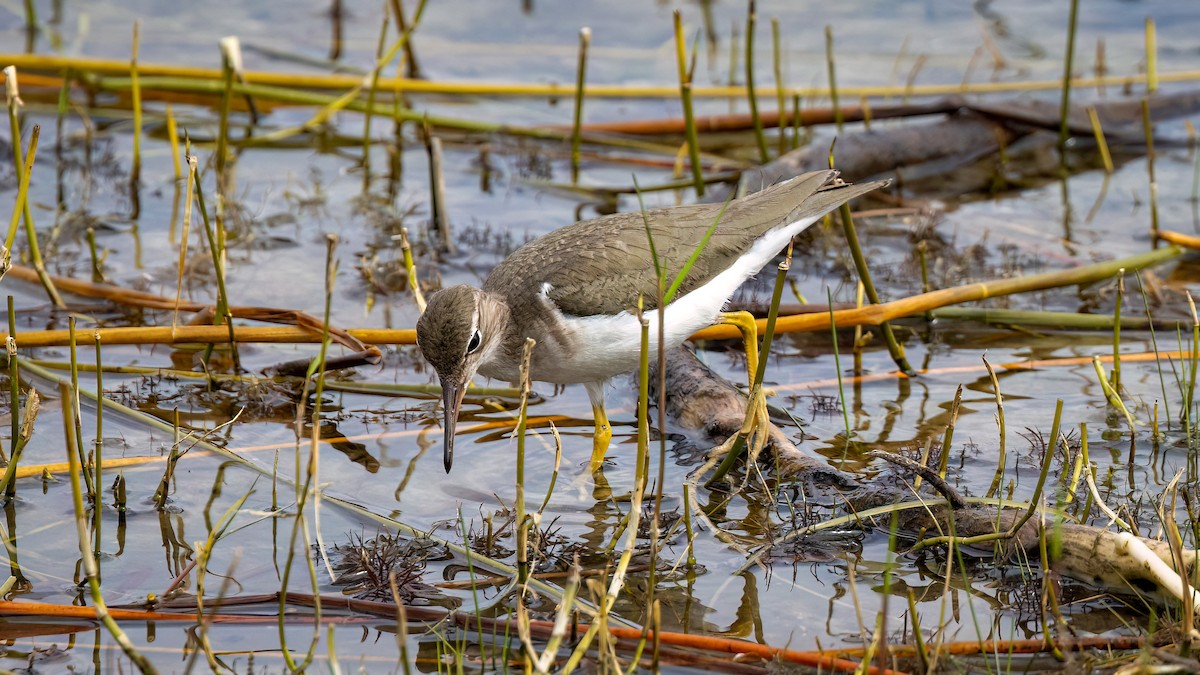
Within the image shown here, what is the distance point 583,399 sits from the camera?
6.27 m

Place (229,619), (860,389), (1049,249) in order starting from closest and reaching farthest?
(229,619) → (860,389) → (1049,249)

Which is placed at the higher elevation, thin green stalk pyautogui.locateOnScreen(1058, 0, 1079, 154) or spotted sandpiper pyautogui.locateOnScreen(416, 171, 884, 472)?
thin green stalk pyautogui.locateOnScreen(1058, 0, 1079, 154)

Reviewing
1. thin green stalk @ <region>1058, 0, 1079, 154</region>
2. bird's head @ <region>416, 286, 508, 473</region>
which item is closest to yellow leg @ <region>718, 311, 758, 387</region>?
bird's head @ <region>416, 286, 508, 473</region>

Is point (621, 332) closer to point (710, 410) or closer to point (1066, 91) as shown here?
point (710, 410)

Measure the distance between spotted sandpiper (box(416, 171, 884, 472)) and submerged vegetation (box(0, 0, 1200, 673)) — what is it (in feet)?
1.28

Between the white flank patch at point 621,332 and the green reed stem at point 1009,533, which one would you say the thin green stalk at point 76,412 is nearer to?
the white flank patch at point 621,332

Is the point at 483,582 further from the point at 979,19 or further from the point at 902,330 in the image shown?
the point at 979,19

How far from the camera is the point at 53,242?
24.6ft

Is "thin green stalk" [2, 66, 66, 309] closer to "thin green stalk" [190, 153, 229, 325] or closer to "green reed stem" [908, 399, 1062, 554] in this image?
"thin green stalk" [190, 153, 229, 325]

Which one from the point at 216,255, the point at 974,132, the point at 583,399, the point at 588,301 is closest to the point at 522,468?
the point at 588,301

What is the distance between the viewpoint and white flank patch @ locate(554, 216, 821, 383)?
16.6 feet

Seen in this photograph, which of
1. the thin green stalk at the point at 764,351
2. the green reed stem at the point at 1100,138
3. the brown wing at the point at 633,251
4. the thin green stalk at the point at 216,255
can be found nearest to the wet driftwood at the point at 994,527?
the thin green stalk at the point at 764,351

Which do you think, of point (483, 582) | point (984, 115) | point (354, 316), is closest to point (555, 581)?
point (483, 582)

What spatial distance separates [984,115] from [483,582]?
6.82m
